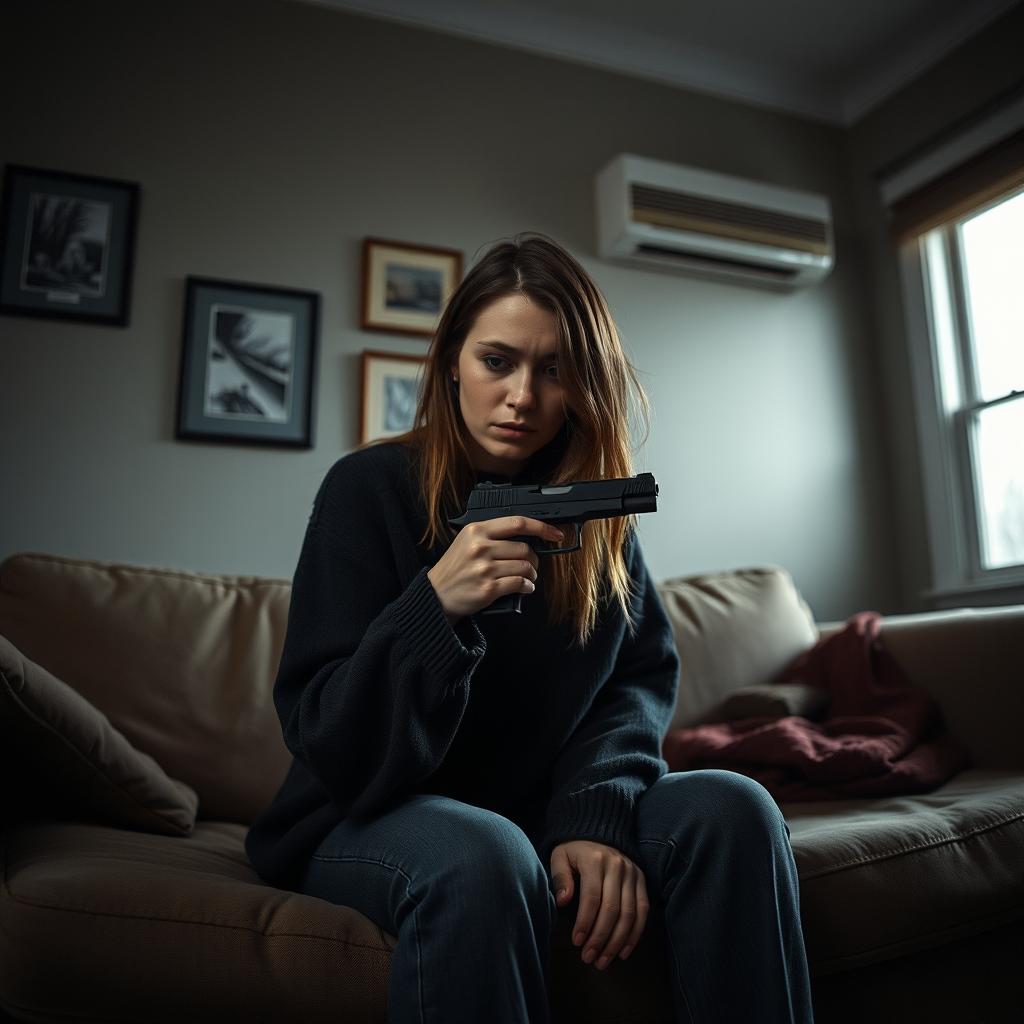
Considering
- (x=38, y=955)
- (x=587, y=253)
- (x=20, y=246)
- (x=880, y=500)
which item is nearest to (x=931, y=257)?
Answer: (x=880, y=500)

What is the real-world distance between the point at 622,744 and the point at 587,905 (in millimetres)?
224

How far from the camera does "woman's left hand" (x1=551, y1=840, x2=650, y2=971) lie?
91cm

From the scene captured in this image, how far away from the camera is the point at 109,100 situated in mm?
2215

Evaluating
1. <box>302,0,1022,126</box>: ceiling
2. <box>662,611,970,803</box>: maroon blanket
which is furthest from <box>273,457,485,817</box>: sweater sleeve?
<box>302,0,1022,126</box>: ceiling

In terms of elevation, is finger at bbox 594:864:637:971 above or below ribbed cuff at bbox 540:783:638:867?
below

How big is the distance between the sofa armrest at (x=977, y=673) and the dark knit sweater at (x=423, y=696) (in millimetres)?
830

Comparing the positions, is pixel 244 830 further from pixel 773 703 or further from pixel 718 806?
pixel 773 703

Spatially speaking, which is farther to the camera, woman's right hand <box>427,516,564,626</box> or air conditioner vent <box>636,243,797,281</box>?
air conditioner vent <box>636,243,797,281</box>

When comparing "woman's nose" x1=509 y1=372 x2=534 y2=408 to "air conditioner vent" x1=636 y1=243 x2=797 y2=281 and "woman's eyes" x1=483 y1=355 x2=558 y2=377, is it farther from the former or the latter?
"air conditioner vent" x1=636 y1=243 x2=797 y2=281

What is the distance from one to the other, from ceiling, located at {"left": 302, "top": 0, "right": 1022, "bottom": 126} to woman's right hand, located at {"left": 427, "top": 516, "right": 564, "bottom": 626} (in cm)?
210

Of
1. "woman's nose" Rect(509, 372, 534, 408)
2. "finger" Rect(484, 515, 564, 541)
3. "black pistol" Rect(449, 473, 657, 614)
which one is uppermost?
"woman's nose" Rect(509, 372, 534, 408)

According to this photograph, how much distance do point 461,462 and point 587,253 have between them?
65.3 inches

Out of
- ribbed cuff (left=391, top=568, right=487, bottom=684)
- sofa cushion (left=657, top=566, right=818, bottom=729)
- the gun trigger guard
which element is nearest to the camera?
ribbed cuff (left=391, top=568, right=487, bottom=684)

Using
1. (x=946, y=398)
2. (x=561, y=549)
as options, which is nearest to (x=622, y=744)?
(x=561, y=549)
